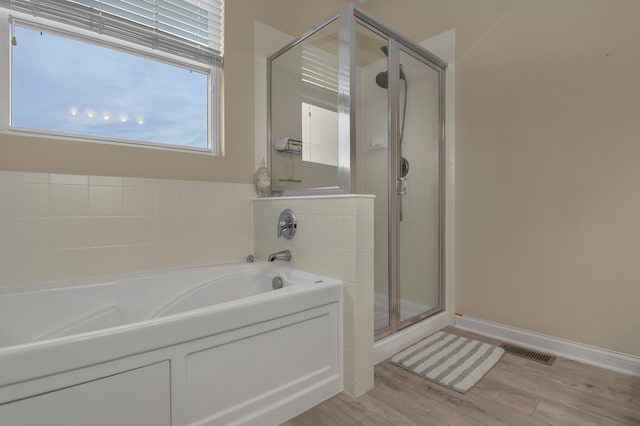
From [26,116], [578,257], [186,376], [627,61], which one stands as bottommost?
[186,376]

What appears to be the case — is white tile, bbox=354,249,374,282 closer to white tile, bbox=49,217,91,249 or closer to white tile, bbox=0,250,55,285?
white tile, bbox=49,217,91,249

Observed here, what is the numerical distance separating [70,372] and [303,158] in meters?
1.58

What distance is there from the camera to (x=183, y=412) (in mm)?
1086

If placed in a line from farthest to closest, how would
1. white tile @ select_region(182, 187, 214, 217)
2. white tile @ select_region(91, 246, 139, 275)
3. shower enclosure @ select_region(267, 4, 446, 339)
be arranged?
white tile @ select_region(182, 187, 214, 217) → shower enclosure @ select_region(267, 4, 446, 339) → white tile @ select_region(91, 246, 139, 275)

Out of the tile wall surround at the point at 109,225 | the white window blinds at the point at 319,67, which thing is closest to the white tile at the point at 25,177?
the tile wall surround at the point at 109,225

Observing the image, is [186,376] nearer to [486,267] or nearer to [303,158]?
[303,158]

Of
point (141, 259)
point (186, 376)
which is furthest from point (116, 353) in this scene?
point (141, 259)

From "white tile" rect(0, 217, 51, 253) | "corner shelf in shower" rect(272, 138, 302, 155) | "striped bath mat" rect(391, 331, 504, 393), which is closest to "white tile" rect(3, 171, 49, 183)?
"white tile" rect(0, 217, 51, 253)

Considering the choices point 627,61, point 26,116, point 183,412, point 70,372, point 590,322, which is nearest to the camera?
point 70,372

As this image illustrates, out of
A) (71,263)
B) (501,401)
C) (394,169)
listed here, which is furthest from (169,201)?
(501,401)

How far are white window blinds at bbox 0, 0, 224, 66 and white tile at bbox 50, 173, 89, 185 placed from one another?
0.80 metres

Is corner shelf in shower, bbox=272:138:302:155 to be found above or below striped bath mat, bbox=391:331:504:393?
above

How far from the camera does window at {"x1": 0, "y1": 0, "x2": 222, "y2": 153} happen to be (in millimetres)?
1582

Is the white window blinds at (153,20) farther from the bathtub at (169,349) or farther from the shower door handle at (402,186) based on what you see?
the shower door handle at (402,186)
